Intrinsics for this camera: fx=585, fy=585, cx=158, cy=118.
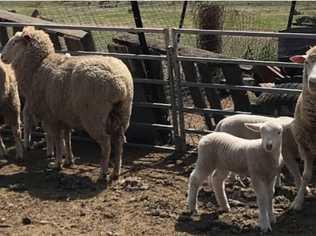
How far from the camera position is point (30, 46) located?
7617 mm

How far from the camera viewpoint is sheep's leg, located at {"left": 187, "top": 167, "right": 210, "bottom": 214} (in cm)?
553

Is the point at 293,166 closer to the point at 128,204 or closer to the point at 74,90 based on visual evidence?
the point at 128,204

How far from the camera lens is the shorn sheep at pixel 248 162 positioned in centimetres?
512

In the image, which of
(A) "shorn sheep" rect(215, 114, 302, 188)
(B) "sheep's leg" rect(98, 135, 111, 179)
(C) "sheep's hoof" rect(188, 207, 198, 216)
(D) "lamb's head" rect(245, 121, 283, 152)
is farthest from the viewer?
(B) "sheep's leg" rect(98, 135, 111, 179)

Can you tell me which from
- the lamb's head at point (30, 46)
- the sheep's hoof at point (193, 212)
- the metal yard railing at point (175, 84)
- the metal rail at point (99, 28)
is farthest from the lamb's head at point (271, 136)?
the lamb's head at point (30, 46)

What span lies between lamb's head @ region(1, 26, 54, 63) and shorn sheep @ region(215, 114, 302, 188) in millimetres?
2732

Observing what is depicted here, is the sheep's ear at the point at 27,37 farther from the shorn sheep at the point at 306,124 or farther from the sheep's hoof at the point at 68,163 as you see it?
the shorn sheep at the point at 306,124

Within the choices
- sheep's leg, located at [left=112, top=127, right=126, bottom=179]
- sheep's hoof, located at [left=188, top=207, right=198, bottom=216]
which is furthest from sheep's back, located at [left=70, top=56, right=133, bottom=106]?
sheep's hoof, located at [left=188, top=207, right=198, bottom=216]

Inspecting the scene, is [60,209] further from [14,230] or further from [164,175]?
[164,175]

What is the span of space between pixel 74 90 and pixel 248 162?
2.41m

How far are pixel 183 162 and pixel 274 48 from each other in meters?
6.31

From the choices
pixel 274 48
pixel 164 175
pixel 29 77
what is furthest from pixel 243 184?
pixel 274 48

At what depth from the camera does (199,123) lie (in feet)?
29.8

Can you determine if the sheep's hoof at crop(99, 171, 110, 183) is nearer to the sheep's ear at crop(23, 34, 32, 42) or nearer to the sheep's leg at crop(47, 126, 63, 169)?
the sheep's leg at crop(47, 126, 63, 169)
